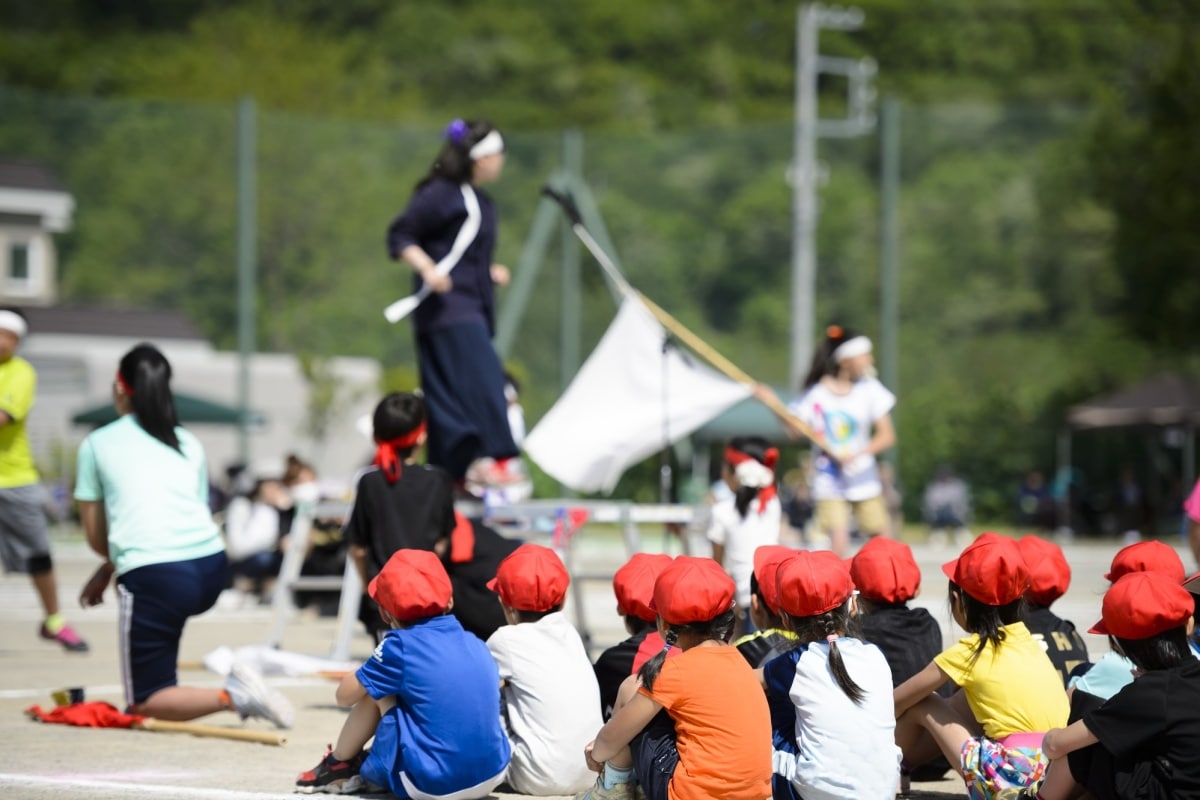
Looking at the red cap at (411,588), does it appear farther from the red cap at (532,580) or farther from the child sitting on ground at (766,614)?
the child sitting on ground at (766,614)

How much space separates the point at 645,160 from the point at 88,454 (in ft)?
86.1

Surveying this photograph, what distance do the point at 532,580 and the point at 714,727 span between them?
1026 millimetres

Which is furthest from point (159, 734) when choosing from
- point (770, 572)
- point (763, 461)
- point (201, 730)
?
point (763, 461)

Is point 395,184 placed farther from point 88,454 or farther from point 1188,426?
point 88,454

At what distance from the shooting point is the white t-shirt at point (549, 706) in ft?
18.4

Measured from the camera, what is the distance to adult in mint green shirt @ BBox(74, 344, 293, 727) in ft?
22.3

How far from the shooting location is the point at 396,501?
711cm

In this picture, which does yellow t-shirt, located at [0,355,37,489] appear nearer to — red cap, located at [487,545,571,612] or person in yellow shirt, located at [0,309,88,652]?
person in yellow shirt, located at [0,309,88,652]

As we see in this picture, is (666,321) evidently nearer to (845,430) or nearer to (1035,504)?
(845,430)

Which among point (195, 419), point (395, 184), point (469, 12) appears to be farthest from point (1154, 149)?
point (469, 12)

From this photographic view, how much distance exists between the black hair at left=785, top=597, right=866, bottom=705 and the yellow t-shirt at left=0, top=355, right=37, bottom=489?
18.5 ft

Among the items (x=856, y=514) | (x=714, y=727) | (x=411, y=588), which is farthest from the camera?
(x=856, y=514)

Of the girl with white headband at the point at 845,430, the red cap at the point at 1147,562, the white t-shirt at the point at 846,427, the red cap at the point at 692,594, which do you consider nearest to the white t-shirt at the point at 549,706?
the red cap at the point at 692,594

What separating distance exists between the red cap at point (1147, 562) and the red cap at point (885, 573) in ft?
2.34
